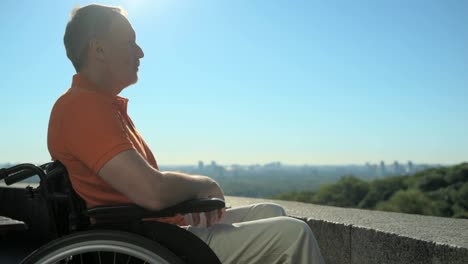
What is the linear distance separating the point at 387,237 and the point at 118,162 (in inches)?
67.4

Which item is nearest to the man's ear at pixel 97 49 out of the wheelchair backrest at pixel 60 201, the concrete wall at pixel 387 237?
the wheelchair backrest at pixel 60 201

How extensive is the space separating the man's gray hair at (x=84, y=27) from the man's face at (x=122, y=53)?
0.10 ft

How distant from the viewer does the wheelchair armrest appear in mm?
1646

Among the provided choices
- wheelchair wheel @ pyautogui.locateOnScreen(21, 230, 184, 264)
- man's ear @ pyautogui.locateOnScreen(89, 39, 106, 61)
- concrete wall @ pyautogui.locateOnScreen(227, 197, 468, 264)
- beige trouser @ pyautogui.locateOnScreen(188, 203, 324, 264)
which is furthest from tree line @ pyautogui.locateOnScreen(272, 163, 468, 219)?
wheelchair wheel @ pyautogui.locateOnScreen(21, 230, 184, 264)

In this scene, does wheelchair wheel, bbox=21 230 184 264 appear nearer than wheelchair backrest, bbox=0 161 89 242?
Yes

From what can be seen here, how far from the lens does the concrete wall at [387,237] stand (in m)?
2.60

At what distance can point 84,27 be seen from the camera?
1.89 meters

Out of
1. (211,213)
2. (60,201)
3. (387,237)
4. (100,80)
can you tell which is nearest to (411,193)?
(387,237)

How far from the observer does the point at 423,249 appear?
266 cm

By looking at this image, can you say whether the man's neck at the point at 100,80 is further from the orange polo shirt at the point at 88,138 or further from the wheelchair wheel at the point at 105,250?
the wheelchair wheel at the point at 105,250

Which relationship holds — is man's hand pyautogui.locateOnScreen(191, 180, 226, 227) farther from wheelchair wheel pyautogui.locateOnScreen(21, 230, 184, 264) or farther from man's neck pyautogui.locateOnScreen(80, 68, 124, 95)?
man's neck pyautogui.locateOnScreen(80, 68, 124, 95)

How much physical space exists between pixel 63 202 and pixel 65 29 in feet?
1.97

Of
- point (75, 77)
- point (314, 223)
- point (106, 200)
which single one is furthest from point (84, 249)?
point (314, 223)

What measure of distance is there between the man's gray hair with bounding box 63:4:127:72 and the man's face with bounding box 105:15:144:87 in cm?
3
